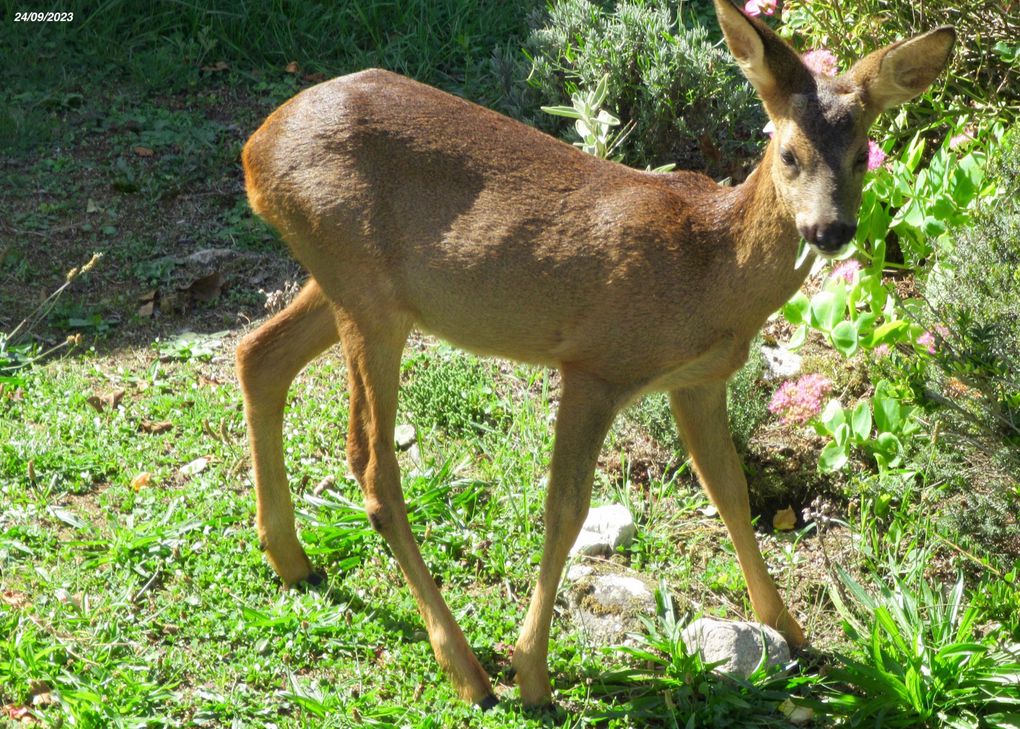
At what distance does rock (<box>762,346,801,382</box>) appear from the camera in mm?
5887

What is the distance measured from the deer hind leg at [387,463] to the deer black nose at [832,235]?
1.48m

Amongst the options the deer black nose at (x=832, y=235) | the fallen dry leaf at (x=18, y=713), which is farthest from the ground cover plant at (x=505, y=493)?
the deer black nose at (x=832, y=235)

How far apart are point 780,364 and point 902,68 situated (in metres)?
2.29

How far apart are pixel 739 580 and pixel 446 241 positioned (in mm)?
1761

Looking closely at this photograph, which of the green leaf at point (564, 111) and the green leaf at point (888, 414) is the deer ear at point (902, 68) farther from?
the green leaf at point (564, 111)

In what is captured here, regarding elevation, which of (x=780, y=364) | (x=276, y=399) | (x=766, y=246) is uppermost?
(x=766, y=246)

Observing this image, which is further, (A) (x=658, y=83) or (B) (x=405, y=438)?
(A) (x=658, y=83)

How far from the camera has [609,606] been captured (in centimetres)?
470

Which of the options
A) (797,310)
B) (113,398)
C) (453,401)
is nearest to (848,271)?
(797,310)

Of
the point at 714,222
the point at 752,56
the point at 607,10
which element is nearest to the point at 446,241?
the point at 714,222

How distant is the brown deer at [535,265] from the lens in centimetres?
417

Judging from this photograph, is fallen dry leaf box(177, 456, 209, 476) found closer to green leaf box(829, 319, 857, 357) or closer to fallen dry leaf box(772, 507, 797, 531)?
fallen dry leaf box(772, 507, 797, 531)

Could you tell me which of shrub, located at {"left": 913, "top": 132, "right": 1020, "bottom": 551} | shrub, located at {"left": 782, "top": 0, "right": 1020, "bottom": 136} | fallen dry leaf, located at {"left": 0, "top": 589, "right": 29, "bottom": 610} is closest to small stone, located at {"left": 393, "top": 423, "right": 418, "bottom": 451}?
fallen dry leaf, located at {"left": 0, "top": 589, "right": 29, "bottom": 610}

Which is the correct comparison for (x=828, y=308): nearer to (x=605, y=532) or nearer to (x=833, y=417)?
(x=833, y=417)
